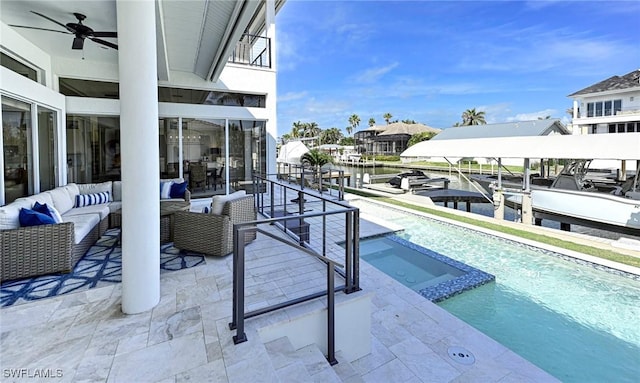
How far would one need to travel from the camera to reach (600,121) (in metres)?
26.2

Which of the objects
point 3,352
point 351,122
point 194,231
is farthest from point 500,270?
point 351,122

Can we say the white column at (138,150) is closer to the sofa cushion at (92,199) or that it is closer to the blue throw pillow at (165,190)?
the sofa cushion at (92,199)

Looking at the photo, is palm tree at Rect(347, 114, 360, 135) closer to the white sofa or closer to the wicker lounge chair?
the wicker lounge chair

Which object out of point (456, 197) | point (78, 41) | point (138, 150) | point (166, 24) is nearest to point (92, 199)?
point (78, 41)

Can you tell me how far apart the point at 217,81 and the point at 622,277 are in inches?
378

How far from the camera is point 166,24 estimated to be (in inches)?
200

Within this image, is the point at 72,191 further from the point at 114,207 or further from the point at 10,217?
the point at 10,217

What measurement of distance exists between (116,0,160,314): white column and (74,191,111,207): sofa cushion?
398 centimetres

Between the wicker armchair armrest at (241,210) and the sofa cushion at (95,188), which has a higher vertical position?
the sofa cushion at (95,188)

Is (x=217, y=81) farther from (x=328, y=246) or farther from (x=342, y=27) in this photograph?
(x=342, y=27)

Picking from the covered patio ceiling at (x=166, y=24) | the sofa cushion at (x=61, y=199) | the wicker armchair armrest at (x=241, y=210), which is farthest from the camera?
the sofa cushion at (x=61, y=199)

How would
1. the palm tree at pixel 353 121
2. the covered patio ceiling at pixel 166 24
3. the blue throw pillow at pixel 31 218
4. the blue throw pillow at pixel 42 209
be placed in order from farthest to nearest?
the palm tree at pixel 353 121 → the covered patio ceiling at pixel 166 24 → the blue throw pillow at pixel 42 209 → the blue throw pillow at pixel 31 218

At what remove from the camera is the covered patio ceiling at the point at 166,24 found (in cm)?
422

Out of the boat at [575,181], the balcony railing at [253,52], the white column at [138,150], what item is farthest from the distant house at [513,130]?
the white column at [138,150]
